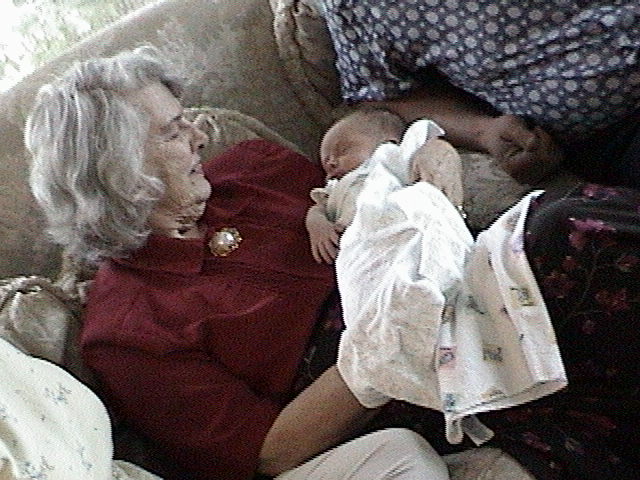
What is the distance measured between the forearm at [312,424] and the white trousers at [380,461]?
0.03 metres

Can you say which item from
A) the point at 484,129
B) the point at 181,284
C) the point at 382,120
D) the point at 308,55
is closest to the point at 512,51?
the point at 484,129

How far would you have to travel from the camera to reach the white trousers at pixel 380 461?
1433 millimetres

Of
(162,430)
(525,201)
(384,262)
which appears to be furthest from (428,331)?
(162,430)

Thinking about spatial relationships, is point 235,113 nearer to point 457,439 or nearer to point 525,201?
point 525,201

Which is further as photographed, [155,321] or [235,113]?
[235,113]

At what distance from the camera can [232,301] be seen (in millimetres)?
1643

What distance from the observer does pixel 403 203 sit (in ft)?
4.90

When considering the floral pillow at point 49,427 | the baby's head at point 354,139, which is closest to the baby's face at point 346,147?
the baby's head at point 354,139

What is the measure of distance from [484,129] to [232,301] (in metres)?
0.56

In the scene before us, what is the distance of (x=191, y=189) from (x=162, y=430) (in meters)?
0.40

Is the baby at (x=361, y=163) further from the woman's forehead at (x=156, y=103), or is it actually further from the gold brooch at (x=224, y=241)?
the woman's forehead at (x=156, y=103)

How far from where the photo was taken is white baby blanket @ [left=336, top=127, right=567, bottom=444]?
4.49 ft

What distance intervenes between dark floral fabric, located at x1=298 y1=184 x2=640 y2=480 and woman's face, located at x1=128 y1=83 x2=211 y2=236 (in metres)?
0.58

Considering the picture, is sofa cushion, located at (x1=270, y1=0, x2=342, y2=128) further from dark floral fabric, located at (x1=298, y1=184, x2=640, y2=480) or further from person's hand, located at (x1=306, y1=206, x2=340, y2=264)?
dark floral fabric, located at (x1=298, y1=184, x2=640, y2=480)
